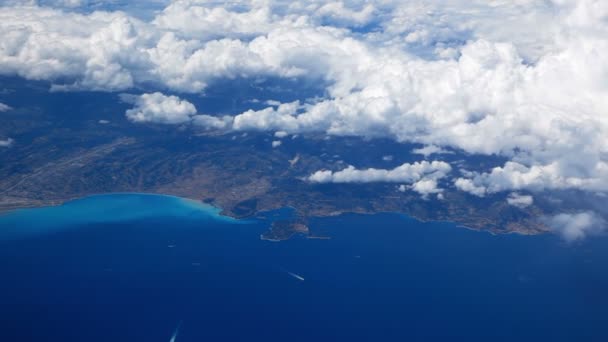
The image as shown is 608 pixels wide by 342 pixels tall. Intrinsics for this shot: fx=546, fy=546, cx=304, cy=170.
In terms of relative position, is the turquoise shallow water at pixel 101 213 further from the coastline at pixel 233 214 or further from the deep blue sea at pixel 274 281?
the deep blue sea at pixel 274 281

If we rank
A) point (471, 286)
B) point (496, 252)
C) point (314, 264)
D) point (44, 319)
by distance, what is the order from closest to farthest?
1. point (44, 319)
2. point (471, 286)
3. point (314, 264)
4. point (496, 252)

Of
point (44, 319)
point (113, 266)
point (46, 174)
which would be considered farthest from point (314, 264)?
point (46, 174)

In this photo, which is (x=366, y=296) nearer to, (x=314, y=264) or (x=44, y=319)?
(x=314, y=264)

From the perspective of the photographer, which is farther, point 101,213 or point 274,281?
point 101,213

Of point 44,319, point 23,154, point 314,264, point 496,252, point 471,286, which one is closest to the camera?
point 44,319

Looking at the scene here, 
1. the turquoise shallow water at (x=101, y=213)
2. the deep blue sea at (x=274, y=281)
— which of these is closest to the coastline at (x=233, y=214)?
the turquoise shallow water at (x=101, y=213)

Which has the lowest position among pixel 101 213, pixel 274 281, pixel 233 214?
pixel 274 281

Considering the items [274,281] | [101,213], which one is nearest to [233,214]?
[101,213]

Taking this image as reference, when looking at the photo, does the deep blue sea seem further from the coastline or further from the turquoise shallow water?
the coastline

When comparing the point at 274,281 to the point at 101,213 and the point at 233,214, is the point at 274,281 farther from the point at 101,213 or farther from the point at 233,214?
the point at 101,213
